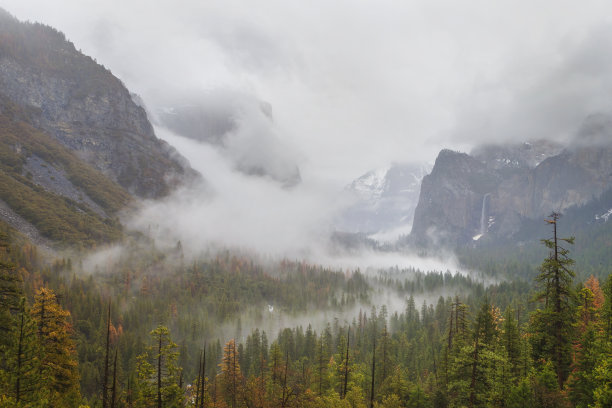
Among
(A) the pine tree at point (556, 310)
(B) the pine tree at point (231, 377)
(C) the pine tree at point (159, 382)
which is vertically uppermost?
(A) the pine tree at point (556, 310)

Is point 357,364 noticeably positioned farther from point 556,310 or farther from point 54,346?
point 54,346

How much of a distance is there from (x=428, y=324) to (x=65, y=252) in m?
172

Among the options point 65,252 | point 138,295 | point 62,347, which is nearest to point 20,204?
point 65,252

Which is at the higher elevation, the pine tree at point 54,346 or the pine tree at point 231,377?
the pine tree at point 54,346

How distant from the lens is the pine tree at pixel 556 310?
1347 inches

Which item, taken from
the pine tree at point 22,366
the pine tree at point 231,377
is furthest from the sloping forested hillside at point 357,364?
the pine tree at point 231,377

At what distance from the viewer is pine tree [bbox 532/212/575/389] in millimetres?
34219

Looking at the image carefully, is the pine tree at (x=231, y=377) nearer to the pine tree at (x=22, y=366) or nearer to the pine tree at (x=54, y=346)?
the pine tree at (x=54, y=346)

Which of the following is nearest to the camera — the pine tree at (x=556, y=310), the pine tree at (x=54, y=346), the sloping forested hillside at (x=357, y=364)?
the sloping forested hillside at (x=357, y=364)

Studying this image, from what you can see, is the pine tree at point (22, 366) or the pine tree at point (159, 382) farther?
the pine tree at point (159, 382)

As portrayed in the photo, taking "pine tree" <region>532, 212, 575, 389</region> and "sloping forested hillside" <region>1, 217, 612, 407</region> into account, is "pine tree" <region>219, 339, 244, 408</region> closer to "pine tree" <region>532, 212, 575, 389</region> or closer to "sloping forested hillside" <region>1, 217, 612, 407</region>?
"sloping forested hillside" <region>1, 217, 612, 407</region>

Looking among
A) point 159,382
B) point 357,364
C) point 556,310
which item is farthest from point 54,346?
point 556,310

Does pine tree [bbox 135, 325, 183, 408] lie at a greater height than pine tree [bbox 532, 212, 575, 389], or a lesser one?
lesser

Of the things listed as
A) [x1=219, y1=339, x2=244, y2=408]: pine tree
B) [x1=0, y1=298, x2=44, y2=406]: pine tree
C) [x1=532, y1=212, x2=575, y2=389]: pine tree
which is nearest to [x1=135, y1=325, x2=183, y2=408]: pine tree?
[x1=0, y1=298, x2=44, y2=406]: pine tree
